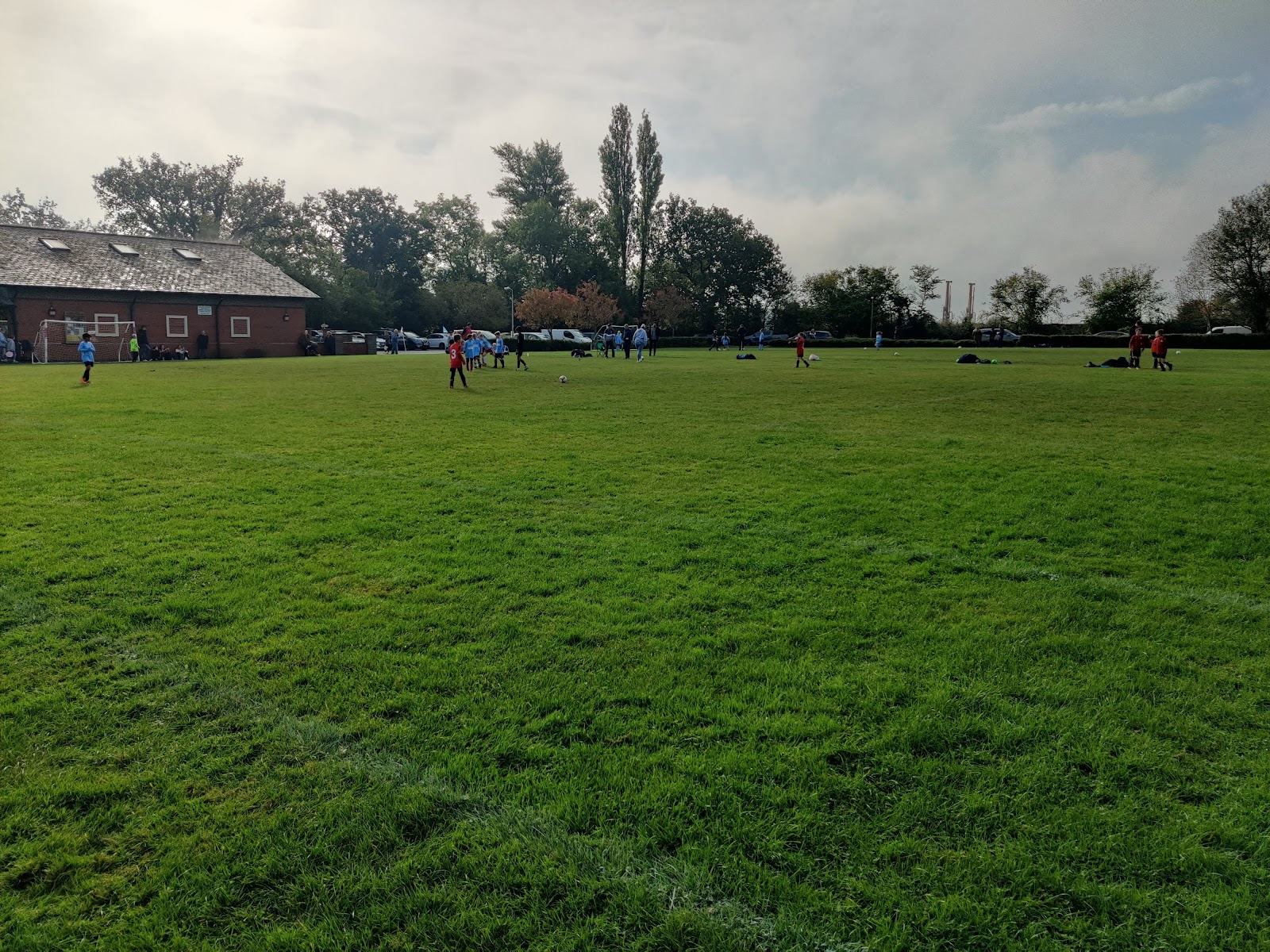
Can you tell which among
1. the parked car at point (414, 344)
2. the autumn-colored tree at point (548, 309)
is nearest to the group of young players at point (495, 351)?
the parked car at point (414, 344)

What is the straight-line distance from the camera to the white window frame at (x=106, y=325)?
147 ft

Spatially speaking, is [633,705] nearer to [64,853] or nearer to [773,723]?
[773,723]

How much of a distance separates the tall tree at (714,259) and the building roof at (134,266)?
162ft

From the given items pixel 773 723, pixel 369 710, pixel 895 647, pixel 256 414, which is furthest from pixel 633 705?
pixel 256 414

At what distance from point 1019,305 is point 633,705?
85936 millimetres

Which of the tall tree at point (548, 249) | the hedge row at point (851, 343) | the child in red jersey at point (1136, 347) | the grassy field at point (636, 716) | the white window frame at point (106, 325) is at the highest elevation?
the tall tree at point (548, 249)

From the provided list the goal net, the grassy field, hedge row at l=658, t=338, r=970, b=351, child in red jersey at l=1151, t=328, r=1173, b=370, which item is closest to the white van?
→ hedge row at l=658, t=338, r=970, b=351

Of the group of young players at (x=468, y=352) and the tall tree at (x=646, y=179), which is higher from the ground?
the tall tree at (x=646, y=179)

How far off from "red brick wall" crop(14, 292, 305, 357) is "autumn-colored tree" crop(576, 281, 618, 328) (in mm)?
31691

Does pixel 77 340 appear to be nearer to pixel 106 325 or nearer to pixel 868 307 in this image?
pixel 106 325

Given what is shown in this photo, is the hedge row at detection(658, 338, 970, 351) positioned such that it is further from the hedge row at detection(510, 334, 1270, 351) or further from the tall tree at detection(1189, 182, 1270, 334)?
the tall tree at detection(1189, 182, 1270, 334)

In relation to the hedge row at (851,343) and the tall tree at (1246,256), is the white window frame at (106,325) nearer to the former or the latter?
the hedge row at (851,343)

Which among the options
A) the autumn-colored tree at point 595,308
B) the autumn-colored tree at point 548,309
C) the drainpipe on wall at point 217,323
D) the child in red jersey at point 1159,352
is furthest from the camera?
the autumn-colored tree at point 595,308

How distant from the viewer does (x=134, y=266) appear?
48.0m
